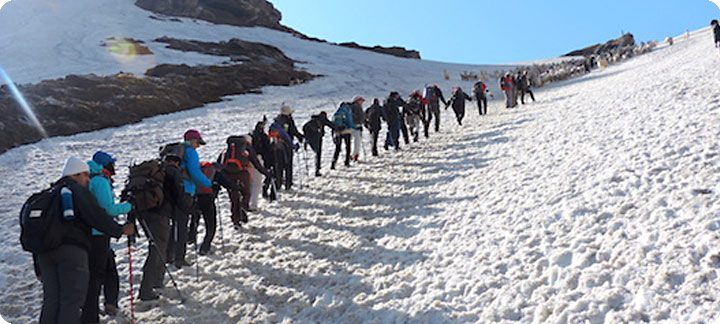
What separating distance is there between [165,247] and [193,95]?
26853 millimetres

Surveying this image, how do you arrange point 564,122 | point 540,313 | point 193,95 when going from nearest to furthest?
point 540,313 < point 564,122 < point 193,95

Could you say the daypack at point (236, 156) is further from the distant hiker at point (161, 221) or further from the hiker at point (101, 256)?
the hiker at point (101, 256)

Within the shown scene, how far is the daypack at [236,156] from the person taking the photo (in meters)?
8.05

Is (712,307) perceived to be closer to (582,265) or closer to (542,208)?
(582,265)

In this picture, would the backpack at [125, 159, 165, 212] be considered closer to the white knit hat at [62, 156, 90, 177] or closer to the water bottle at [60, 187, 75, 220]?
the white knit hat at [62, 156, 90, 177]

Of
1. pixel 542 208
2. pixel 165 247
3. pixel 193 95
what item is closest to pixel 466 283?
pixel 542 208

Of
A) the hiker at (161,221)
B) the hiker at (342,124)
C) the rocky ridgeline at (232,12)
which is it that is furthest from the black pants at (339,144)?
the rocky ridgeline at (232,12)

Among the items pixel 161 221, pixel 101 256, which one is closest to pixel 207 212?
pixel 161 221

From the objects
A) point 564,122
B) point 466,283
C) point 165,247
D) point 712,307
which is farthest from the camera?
point 564,122

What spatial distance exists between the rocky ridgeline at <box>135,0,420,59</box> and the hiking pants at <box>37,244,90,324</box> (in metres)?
74.6

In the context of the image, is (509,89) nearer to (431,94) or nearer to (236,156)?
(431,94)

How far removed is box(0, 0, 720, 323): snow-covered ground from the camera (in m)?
4.06

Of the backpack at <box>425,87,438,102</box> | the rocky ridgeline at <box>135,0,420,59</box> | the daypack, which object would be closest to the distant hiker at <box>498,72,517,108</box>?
the backpack at <box>425,87,438,102</box>

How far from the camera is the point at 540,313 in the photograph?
3920 mm
